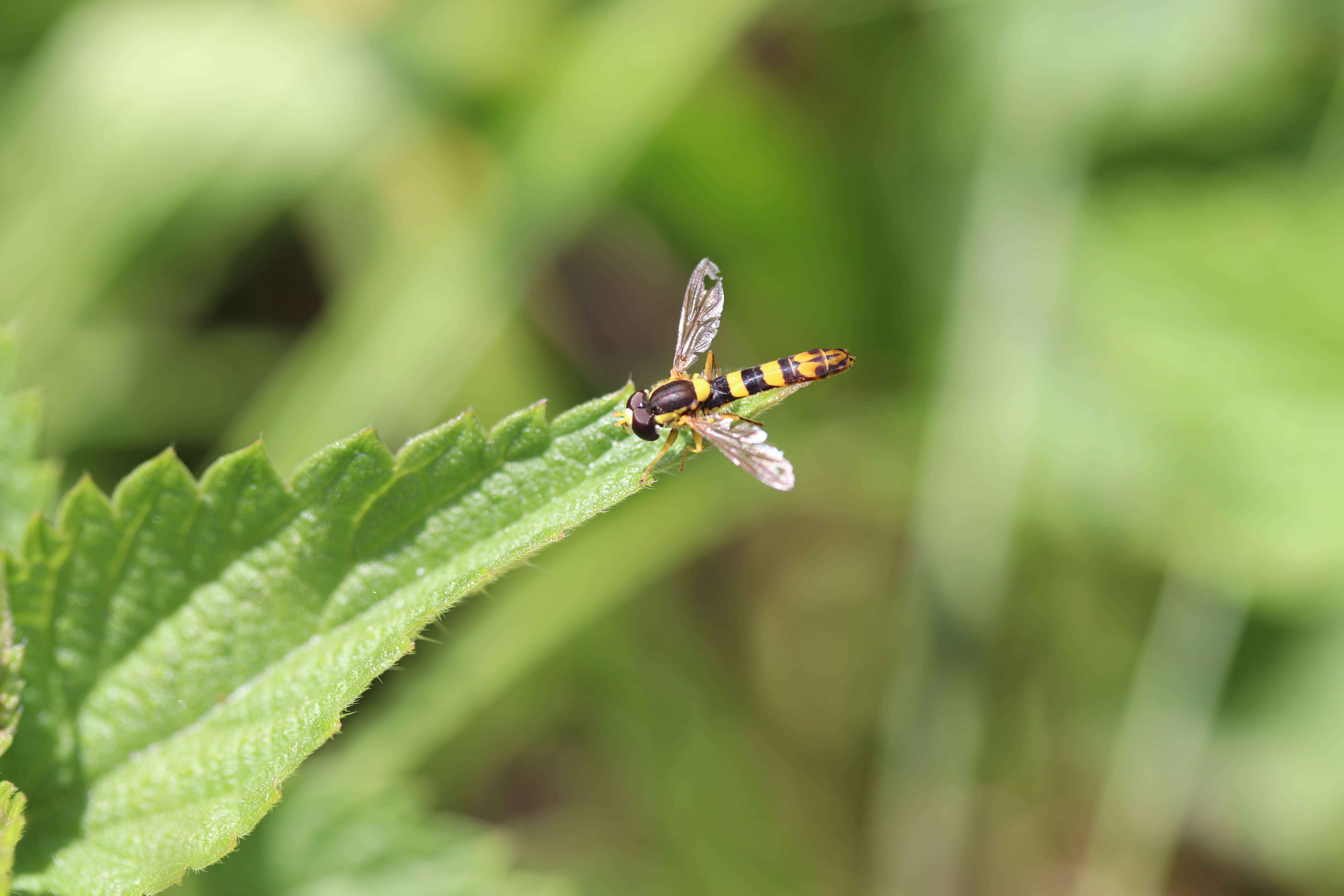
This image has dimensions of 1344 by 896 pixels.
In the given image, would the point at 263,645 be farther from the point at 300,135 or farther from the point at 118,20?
the point at 118,20

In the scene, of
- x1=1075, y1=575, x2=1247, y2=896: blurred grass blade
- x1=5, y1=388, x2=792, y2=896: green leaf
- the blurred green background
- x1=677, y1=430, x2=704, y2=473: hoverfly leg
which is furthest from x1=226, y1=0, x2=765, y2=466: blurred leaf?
x1=1075, y1=575, x2=1247, y2=896: blurred grass blade

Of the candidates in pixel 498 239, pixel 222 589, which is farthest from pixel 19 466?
pixel 498 239

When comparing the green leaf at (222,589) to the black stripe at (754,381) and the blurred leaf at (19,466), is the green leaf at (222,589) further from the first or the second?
the black stripe at (754,381)

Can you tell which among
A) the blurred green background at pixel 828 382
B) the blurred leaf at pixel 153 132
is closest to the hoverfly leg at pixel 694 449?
the blurred green background at pixel 828 382

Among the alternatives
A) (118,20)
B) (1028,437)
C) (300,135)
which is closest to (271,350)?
(300,135)

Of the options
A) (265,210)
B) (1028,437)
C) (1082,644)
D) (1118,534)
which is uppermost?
(265,210)

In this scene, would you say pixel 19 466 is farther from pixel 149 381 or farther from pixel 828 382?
pixel 828 382
